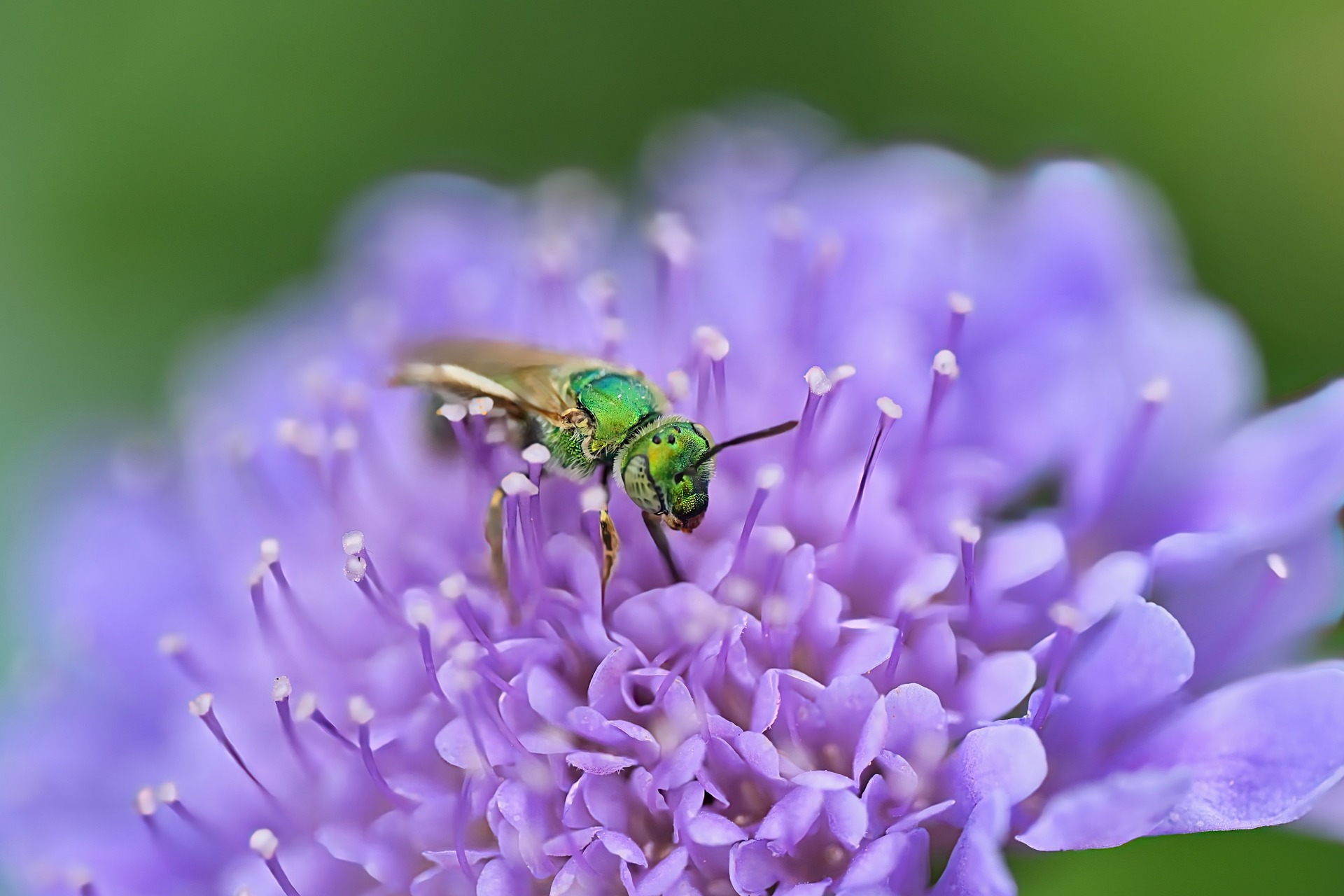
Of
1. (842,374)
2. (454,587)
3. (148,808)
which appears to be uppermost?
(842,374)

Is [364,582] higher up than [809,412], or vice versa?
[809,412]

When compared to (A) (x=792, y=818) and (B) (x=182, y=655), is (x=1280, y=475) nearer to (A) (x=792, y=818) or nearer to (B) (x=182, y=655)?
(A) (x=792, y=818)

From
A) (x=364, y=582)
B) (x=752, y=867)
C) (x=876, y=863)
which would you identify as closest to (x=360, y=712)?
(x=364, y=582)

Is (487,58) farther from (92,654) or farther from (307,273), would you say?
(92,654)

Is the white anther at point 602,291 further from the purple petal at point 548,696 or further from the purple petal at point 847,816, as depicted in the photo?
the purple petal at point 847,816

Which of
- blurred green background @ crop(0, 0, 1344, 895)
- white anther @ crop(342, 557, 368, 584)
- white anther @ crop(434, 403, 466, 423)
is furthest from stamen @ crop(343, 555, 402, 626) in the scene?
blurred green background @ crop(0, 0, 1344, 895)

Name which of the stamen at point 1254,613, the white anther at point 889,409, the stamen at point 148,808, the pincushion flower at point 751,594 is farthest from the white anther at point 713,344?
the stamen at point 148,808
